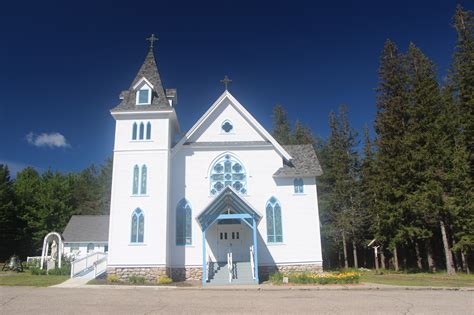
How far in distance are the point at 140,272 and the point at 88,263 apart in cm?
502

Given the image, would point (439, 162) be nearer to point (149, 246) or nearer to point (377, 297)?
point (377, 297)

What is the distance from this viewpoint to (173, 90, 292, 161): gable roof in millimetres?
23469

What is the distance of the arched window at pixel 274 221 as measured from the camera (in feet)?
72.8

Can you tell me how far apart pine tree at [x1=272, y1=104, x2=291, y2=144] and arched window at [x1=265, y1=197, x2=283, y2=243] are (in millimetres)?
24300

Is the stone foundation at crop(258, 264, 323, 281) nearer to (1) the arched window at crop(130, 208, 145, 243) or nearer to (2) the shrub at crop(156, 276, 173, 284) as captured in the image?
(2) the shrub at crop(156, 276, 173, 284)

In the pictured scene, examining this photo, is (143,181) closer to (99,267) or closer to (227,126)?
(99,267)

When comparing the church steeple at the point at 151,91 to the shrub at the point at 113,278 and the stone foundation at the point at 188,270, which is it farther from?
the shrub at the point at 113,278

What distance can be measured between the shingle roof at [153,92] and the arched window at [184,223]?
647cm

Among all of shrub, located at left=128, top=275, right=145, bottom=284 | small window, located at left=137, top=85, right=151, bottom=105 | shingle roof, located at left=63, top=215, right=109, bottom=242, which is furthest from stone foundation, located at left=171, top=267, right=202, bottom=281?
shingle roof, located at left=63, top=215, right=109, bottom=242

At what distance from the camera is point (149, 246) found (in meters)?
20.0

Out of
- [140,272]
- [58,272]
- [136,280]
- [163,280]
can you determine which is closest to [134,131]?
[140,272]

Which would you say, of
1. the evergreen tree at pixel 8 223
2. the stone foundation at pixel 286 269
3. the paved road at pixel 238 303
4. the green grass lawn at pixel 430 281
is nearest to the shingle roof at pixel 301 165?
the stone foundation at pixel 286 269

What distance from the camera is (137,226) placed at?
20.4 m

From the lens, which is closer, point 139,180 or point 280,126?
point 139,180
